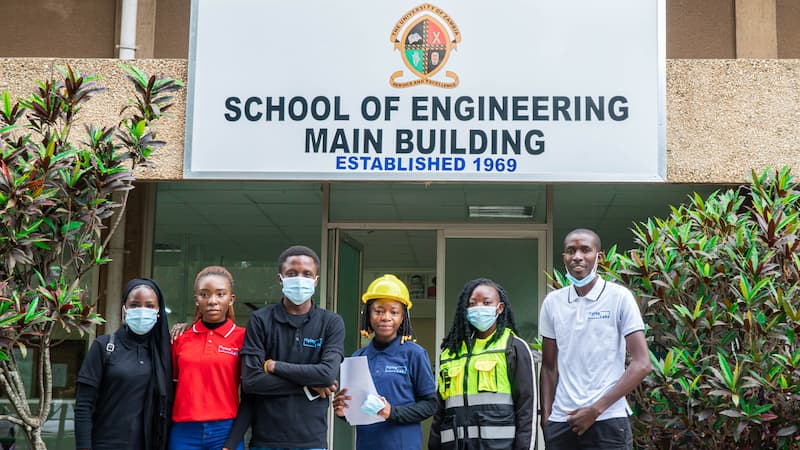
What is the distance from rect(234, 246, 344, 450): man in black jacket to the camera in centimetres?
510

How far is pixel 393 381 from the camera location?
5449 mm

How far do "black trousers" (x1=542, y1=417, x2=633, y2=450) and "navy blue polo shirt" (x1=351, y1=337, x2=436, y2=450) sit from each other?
2.67 feet

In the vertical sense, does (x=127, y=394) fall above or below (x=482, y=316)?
below

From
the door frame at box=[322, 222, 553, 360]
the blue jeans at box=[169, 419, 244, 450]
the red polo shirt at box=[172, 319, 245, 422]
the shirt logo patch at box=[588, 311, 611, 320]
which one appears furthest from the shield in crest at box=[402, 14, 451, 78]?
the blue jeans at box=[169, 419, 244, 450]

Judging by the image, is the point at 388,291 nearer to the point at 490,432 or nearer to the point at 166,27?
the point at 490,432

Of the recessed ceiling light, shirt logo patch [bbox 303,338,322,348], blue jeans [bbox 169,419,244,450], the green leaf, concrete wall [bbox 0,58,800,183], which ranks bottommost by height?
blue jeans [bbox 169,419,244,450]

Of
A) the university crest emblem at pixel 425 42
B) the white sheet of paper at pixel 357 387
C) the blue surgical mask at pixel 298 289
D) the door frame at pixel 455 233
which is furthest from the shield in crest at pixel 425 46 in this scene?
the white sheet of paper at pixel 357 387

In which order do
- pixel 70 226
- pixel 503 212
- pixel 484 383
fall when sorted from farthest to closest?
pixel 503 212, pixel 70 226, pixel 484 383

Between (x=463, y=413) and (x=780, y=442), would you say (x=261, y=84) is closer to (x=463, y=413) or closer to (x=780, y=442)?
(x=463, y=413)

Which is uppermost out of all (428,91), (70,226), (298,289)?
(428,91)

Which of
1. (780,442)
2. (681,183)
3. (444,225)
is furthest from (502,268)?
(780,442)

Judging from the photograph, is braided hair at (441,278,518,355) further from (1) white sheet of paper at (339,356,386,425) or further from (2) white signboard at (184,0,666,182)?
(2) white signboard at (184,0,666,182)

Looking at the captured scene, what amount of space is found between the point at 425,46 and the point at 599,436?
4.00 meters

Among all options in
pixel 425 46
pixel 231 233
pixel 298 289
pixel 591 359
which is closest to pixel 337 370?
pixel 298 289
